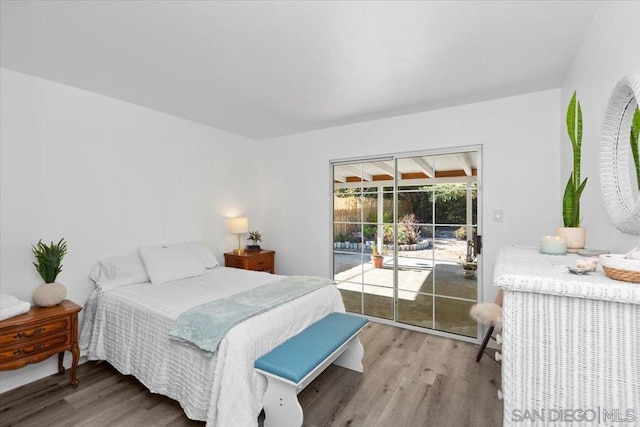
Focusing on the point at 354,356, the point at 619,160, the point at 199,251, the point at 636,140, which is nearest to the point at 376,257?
the point at 354,356

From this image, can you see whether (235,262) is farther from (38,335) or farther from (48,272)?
(38,335)

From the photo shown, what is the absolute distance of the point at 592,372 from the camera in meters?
0.75

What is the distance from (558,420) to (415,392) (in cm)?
166

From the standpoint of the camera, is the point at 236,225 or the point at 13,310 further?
the point at 236,225

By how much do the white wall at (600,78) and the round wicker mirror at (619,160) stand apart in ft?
0.35

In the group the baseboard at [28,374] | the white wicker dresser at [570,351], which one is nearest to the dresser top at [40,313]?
the baseboard at [28,374]

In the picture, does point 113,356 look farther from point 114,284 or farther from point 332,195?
point 332,195

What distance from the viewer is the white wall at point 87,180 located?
2336mm

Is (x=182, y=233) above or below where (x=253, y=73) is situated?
below

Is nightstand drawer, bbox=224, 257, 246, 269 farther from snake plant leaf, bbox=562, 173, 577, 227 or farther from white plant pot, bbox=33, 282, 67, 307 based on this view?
snake plant leaf, bbox=562, 173, 577, 227

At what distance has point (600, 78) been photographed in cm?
163

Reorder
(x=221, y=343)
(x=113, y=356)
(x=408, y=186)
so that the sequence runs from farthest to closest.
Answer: (x=408, y=186) < (x=113, y=356) < (x=221, y=343)

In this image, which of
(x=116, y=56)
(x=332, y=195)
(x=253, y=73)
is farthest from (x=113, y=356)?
(x=332, y=195)

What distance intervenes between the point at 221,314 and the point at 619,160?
2237 millimetres
